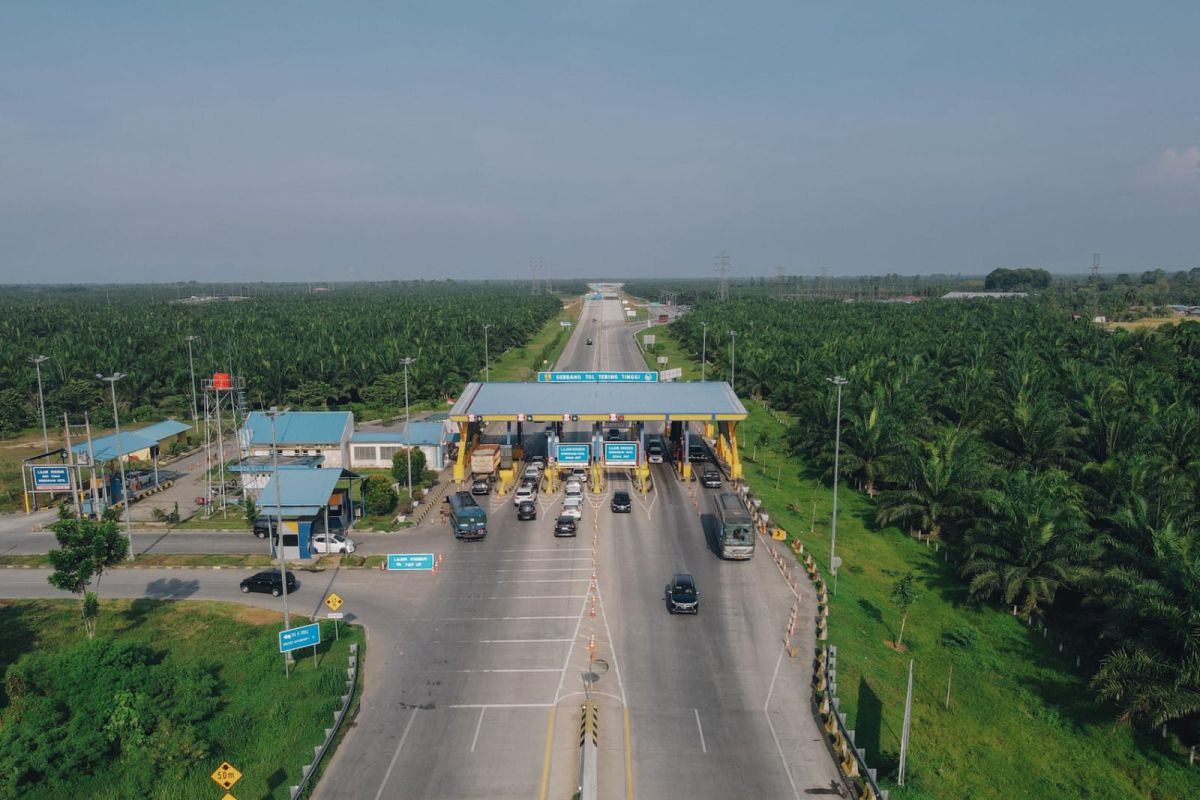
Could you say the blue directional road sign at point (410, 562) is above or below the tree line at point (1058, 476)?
below

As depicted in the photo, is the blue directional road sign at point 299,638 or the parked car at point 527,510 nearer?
the blue directional road sign at point 299,638

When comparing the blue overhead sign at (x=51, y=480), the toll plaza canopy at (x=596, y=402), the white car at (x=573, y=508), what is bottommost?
the white car at (x=573, y=508)

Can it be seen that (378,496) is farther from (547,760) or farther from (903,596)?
(903,596)

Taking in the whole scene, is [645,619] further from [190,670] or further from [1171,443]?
[1171,443]

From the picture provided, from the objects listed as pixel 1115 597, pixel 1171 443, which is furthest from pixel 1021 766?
pixel 1171 443

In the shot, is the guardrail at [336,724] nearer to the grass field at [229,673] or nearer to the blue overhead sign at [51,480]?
the grass field at [229,673]

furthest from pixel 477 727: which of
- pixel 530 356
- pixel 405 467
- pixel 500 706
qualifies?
pixel 530 356

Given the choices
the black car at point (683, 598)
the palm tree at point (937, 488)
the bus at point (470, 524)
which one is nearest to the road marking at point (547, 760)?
the black car at point (683, 598)

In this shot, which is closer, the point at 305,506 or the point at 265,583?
the point at 265,583
